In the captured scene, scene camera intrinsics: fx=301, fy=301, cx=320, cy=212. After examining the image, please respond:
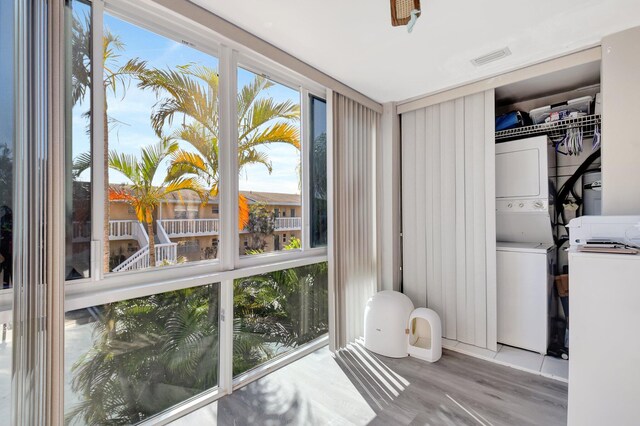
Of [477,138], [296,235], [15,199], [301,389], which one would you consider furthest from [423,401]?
[15,199]

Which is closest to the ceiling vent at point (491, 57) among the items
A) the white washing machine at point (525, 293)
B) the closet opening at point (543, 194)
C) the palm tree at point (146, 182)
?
the closet opening at point (543, 194)

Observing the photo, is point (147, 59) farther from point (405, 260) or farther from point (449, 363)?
point (449, 363)

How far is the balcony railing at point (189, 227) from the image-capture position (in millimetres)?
1888

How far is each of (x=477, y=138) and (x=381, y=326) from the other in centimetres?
196

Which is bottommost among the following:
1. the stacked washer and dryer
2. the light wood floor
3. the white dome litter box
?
the light wood floor

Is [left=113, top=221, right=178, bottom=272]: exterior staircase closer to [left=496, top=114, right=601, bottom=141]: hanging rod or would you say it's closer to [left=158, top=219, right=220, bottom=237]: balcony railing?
[left=158, top=219, right=220, bottom=237]: balcony railing

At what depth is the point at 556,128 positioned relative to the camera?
272 centimetres

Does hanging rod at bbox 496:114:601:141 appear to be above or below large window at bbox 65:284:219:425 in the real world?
above

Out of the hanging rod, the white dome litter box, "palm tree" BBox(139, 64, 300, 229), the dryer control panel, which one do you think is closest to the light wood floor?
the white dome litter box

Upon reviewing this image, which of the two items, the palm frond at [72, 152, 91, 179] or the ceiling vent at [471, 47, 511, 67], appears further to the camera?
the ceiling vent at [471, 47, 511, 67]

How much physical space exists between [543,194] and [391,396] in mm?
2205

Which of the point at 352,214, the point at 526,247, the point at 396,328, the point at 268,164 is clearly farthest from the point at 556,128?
the point at 268,164

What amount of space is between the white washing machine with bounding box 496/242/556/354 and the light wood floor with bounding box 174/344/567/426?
16.1 inches

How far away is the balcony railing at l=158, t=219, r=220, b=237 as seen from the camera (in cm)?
189
